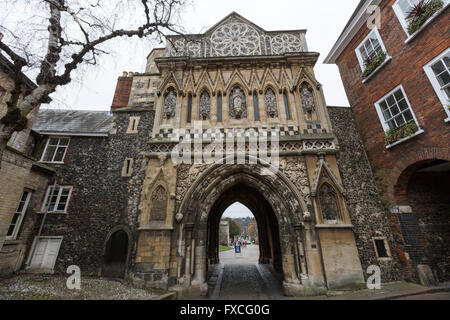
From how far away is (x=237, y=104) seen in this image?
29.1 ft

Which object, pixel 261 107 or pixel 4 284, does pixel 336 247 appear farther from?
pixel 4 284

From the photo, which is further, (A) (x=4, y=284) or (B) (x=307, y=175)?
(B) (x=307, y=175)

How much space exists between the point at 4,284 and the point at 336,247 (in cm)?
1096

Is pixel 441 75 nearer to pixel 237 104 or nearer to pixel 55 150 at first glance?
pixel 237 104

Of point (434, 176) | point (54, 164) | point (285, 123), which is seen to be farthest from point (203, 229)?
point (434, 176)

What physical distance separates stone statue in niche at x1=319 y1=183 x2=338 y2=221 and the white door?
11070 millimetres

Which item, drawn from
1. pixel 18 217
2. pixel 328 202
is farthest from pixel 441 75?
pixel 18 217

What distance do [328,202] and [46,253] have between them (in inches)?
470

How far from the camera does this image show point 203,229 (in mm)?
7254

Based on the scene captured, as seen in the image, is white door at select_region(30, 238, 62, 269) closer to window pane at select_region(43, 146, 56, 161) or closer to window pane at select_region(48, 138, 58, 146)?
window pane at select_region(43, 146, 56, 161)
